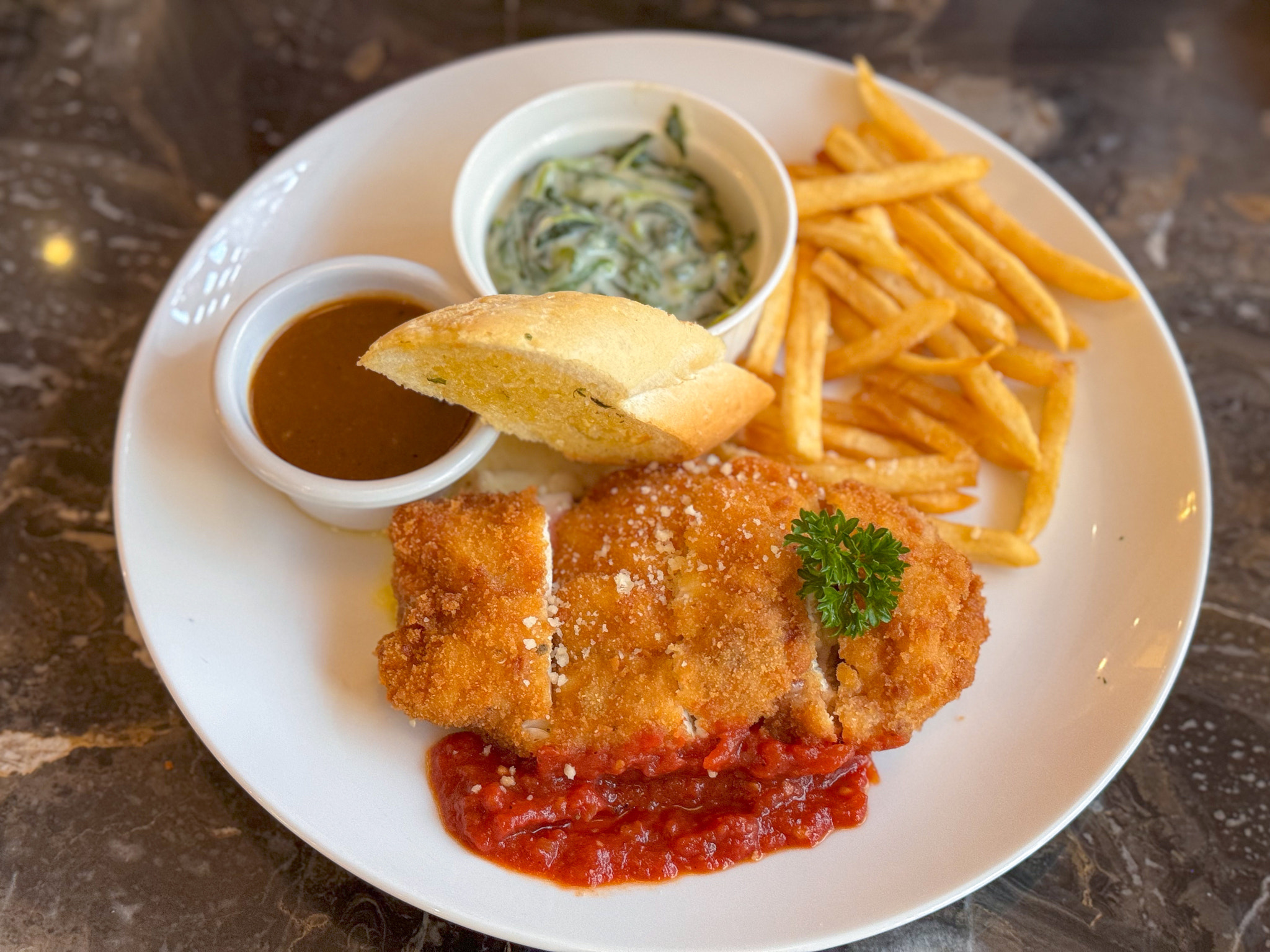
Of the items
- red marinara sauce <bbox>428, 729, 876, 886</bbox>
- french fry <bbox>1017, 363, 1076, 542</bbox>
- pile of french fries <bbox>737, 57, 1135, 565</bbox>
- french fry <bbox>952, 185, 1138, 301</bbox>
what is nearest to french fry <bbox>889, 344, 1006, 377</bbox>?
pile of french fries <bbox>737, 57, 1135, 565</bbox>

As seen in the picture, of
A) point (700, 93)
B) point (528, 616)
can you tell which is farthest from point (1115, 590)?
point (700, 93)

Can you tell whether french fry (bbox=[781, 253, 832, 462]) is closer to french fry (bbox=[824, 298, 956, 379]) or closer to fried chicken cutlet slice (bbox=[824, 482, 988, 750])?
french fry (bbox=[824, 298, 956, 379])

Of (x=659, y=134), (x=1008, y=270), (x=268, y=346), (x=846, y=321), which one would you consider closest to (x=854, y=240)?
(x=846, y=321)

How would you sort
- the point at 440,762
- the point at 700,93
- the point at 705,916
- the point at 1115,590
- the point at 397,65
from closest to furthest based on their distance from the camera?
the point at 705,916 → the point at 440,762 → the point at 1115,590 → the point at 700,93 → the point at 397,65

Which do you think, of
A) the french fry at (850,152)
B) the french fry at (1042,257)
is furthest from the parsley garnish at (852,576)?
the french fry at (850,152)

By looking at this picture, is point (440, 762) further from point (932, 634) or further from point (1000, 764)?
point (1000, 764)

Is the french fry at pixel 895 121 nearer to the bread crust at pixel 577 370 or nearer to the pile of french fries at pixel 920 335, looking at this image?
the pile of french fries at pixel 920 335

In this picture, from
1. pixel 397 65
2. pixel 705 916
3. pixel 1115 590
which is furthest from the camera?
pixel 397 65
